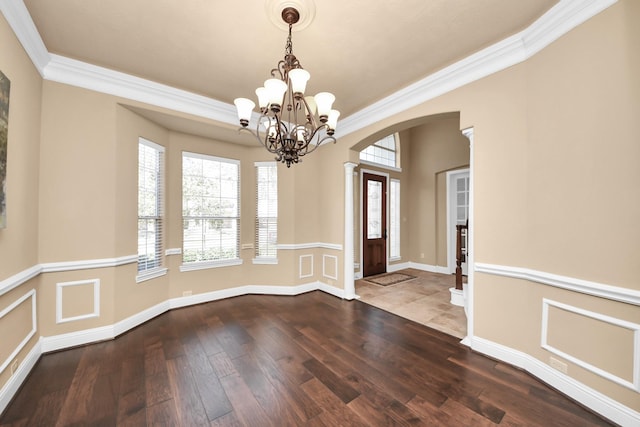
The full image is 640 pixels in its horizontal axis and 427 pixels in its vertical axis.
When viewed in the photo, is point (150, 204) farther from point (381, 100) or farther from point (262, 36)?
point (381, 100)

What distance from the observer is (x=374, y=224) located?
5.90m

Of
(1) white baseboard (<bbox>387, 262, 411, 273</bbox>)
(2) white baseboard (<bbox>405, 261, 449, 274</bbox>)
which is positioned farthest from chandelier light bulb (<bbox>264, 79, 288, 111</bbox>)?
(2) white baseboard (<bbox>405, 261, 449, 274</bbox>)

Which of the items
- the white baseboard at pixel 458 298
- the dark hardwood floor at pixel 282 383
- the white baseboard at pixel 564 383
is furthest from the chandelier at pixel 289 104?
the white baseboard at pixel 458 298

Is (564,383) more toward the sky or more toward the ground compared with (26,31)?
more toward the ground

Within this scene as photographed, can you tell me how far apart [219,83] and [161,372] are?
10.2 ft

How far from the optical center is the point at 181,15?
1.93 m

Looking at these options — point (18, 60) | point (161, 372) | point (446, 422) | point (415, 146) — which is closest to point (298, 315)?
point (161, 372)

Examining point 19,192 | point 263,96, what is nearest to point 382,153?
point 263,96

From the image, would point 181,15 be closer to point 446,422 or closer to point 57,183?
point 57,183

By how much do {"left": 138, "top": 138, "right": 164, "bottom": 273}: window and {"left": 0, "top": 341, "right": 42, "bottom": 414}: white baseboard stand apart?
110 centimetres

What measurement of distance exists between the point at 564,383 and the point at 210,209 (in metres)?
4.44

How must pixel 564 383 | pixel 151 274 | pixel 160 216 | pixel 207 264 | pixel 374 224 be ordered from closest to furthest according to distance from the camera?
pixel 564 383
pixel 151 274
pixel 160 216
pixel 207 264
pixel 374 224


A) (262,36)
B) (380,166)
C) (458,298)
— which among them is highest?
(262,36)

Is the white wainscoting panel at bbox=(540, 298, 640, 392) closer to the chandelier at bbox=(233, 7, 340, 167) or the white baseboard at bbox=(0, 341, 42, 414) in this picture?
the chandelier at bbox=(233, 7, 340, 167)
